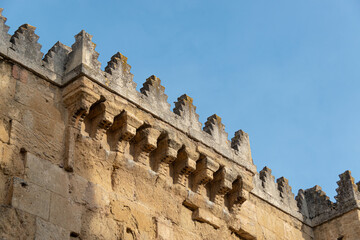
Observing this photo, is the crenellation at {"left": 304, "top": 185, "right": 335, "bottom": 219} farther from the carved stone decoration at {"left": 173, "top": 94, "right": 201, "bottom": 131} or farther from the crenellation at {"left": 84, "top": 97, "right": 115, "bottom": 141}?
the crenellation at {"left": 84, "top": 97, "right": 115, "bottom": 141}

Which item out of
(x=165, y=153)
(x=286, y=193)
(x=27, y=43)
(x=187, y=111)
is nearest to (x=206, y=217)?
(x=165, y=153)

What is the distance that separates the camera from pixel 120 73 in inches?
435

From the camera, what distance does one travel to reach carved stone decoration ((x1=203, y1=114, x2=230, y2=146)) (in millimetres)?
12258

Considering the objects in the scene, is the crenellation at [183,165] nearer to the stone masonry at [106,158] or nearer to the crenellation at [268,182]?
the stone masonry at [106,158]

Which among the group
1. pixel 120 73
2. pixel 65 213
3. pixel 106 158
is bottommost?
pixel 65 213

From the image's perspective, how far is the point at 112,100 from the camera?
10.6m

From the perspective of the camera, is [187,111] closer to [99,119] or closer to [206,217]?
[206,217]

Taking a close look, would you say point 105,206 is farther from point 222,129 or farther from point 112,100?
point 222,129

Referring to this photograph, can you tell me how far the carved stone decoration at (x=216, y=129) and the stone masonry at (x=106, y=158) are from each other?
2cm

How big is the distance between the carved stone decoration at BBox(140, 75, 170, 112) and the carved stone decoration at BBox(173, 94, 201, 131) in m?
0.33

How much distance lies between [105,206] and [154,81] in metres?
2.45

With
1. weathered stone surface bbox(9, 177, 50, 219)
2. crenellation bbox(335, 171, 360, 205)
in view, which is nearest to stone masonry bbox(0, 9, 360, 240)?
weathered stone surface bbox(9, 177, 50, 219)

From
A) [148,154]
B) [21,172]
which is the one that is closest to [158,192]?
[148,154]

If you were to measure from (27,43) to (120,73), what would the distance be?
1462 mm
